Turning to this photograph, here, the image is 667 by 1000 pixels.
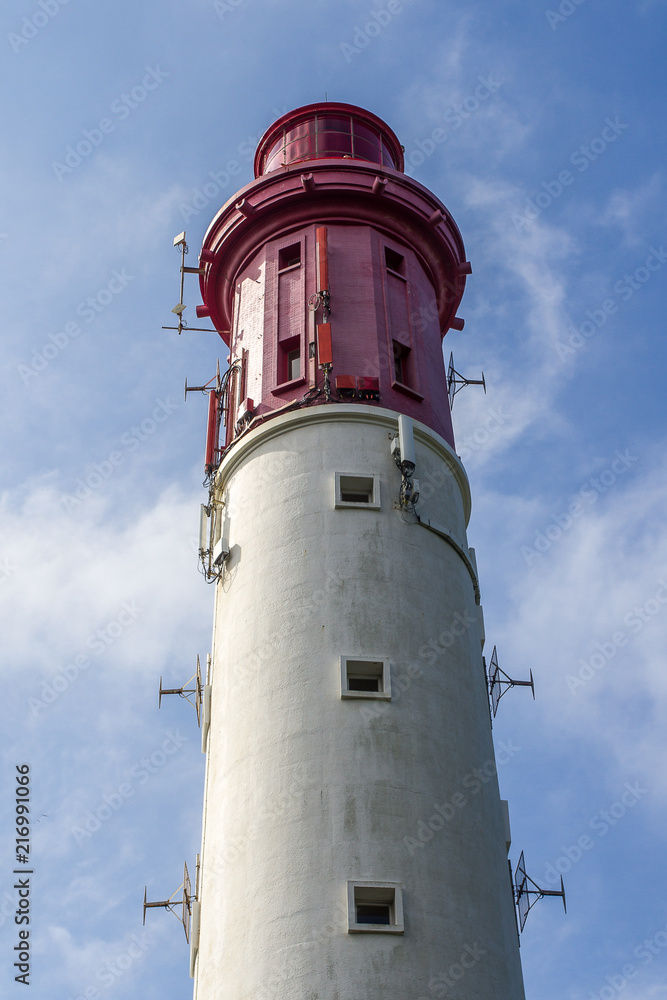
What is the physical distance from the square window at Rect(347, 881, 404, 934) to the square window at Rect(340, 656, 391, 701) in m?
5.12

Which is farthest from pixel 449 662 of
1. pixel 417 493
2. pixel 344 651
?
pixel 417 493

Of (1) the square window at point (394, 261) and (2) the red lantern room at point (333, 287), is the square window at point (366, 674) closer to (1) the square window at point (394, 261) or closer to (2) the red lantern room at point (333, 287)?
(2) the red lantern room at point (333, 287)

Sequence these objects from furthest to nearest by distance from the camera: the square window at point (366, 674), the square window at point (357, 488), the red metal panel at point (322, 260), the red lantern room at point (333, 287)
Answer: the red metal panel at point (322, 260) < the red lantern room at point (333, 287) < the square window at point (357, 488) < the square window at point (366, 674)

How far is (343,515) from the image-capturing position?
34.4 m

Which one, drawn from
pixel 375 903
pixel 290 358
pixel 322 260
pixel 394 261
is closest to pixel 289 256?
pixel 322 260

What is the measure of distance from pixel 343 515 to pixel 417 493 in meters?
2.42

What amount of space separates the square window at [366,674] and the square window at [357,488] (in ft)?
18.1

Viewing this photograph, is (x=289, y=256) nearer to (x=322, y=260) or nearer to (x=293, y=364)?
(x=322, y=260)

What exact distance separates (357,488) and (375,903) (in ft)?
40.4

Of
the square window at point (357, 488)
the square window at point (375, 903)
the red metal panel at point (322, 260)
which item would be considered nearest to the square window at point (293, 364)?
the red metal panel at point (322, 260)

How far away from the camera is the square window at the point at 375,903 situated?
27094mm

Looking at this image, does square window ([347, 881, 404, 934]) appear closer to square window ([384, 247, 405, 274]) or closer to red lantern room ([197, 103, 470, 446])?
red lantern room ([197, 103, 470, 446])

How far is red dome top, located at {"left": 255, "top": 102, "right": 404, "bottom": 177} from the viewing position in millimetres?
48906

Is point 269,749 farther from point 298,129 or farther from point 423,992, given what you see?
point 298,129
